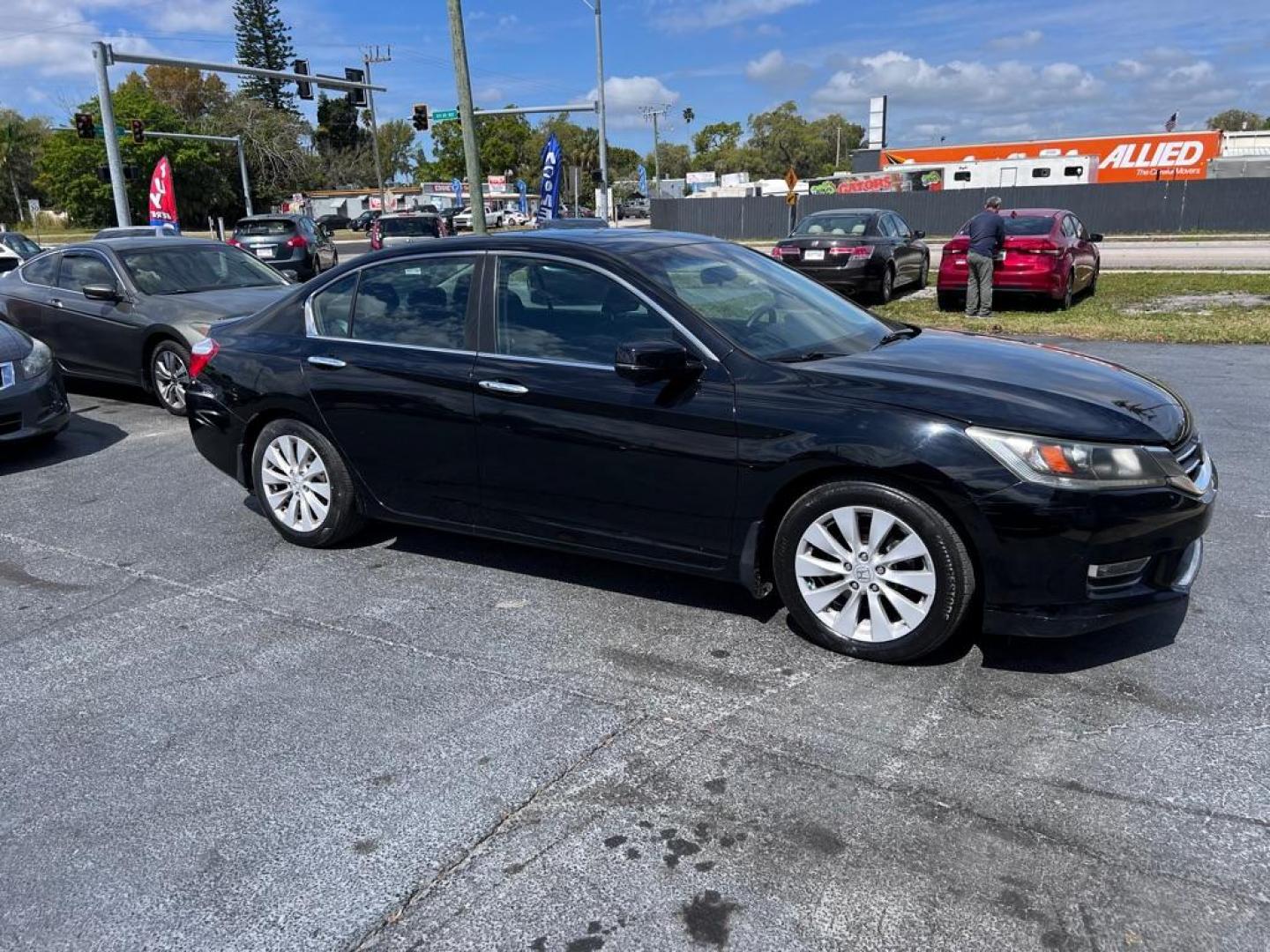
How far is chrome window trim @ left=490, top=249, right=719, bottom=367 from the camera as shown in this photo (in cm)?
407

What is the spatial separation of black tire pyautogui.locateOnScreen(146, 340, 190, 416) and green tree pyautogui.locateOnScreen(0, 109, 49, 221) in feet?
258

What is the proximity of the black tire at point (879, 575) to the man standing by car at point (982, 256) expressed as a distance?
11.3m

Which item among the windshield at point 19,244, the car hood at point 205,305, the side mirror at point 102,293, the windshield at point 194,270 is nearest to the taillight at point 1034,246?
the windshield at point 194,270

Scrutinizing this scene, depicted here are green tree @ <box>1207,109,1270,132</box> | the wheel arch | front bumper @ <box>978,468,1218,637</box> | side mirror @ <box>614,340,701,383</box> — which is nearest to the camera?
front bumper @ <box>978,468,1218,637</box>

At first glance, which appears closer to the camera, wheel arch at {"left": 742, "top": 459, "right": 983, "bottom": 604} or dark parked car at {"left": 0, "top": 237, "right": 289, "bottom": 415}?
wheel arch at {"left": 742, "top": 459, "right": 983, "bottom": 604}

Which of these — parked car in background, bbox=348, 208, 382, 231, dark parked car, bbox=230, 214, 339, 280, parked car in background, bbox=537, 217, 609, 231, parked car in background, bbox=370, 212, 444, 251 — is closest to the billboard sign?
parked car in background, bbox=370, 212, 444, 251

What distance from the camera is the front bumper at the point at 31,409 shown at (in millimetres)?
7320

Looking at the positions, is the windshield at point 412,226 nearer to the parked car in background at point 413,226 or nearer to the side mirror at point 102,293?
the parked car in background at point 413,226

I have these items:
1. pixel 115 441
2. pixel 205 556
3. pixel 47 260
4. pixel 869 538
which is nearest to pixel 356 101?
pixel 47 260

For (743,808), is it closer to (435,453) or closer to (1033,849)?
(1033,849)

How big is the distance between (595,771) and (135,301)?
24.9 feet

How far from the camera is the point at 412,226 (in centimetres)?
3194

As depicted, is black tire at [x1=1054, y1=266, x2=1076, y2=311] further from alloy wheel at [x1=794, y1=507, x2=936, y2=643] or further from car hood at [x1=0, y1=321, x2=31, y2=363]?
car hood at [x1=0, y1=321, x2=31, y2=363]

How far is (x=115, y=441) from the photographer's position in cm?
813
